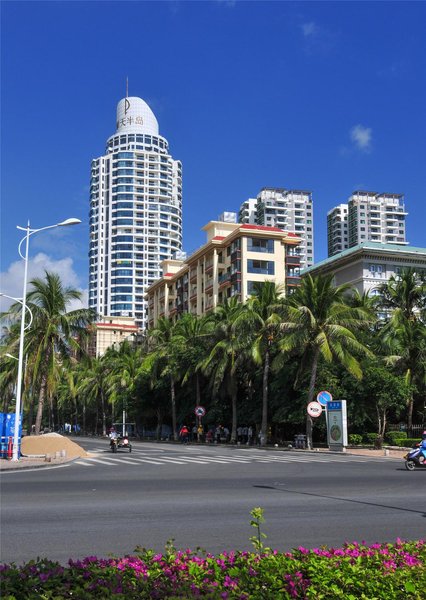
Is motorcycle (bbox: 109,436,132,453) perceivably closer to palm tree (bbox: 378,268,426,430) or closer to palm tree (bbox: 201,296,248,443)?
palm tree (bbox: 201,296,248,443)

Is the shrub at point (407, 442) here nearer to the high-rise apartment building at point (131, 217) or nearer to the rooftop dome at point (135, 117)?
the high-rise apartment building at point (131, 217)

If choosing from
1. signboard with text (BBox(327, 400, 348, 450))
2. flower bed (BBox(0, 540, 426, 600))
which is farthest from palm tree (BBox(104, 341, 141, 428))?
flower bed (BBox(0, 540, 426, 600))

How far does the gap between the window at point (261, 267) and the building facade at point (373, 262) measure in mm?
8036

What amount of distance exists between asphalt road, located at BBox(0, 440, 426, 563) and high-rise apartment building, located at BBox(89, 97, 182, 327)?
491 feet

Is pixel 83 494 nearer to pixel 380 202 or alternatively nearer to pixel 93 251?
pixel 93 251

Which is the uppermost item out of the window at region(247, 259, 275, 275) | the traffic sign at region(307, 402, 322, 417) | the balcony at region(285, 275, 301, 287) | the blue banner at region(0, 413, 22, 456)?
the window at region(247, 259, 275, 275)

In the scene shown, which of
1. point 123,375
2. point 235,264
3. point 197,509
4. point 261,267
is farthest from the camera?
point 261,267

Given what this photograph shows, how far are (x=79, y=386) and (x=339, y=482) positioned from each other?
3079 inches

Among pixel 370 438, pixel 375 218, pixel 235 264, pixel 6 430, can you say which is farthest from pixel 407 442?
pixel 375 218

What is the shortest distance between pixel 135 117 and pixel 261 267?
117711 millimetres

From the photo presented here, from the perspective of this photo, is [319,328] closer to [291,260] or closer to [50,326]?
[50,326]

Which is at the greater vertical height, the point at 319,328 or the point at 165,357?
the point at 319,328

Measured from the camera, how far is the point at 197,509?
12.6 m

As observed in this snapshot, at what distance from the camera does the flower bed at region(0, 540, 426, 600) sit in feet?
13.6
